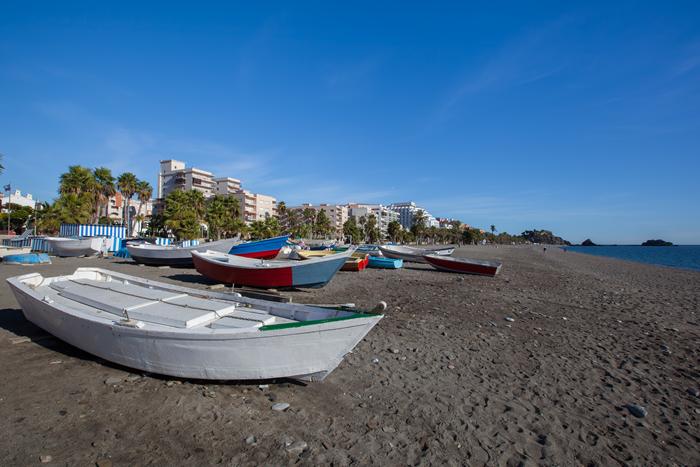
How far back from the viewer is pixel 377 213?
6614 inches

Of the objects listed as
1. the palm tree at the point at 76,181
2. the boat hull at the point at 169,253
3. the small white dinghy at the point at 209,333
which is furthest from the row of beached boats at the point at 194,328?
the palm tree at the point at 76,181

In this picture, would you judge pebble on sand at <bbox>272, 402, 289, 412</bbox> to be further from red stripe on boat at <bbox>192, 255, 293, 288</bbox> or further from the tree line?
the tree line

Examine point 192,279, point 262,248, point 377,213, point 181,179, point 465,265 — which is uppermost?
point 181,179

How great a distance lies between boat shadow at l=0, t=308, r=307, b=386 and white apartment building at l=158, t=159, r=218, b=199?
98.7 metres

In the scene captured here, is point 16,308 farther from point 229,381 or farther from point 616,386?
point 616,386

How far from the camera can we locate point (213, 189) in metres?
108

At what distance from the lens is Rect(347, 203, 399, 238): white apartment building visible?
15250cm

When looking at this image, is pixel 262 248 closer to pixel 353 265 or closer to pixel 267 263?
pixel 353 265

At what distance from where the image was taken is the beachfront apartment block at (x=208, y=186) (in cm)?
10112

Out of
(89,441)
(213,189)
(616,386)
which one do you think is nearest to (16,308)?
(89,441)

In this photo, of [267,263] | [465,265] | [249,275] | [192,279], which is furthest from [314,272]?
[465,265]

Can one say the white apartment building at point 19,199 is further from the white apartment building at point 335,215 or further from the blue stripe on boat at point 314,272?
the blue stripe on boat at point 314,272

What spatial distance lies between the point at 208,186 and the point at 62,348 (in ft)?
351

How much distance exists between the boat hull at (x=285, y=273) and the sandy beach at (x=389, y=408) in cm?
550
